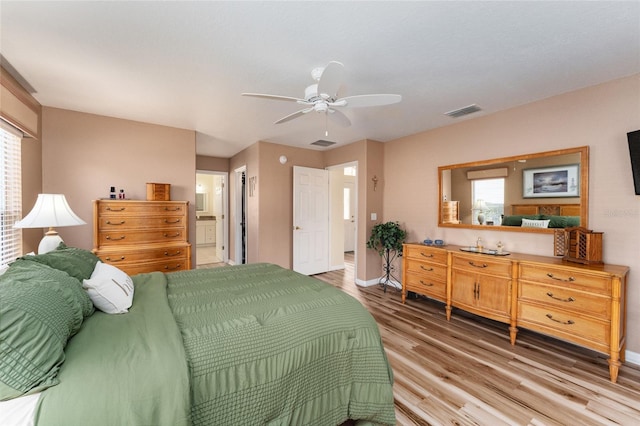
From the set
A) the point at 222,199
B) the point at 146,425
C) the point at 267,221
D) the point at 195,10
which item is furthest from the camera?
the point at 222,199

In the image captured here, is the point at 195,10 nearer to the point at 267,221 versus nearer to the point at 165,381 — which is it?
the point at 165,381

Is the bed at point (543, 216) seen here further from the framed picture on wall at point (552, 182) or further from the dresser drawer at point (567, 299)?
the dresser drawer at point (567, 299)

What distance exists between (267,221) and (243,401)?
3.64 metres

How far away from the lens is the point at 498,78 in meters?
2.43

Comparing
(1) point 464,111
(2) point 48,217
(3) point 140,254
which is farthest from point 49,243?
(1) point 464,111

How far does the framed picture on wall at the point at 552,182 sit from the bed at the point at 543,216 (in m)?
0.12

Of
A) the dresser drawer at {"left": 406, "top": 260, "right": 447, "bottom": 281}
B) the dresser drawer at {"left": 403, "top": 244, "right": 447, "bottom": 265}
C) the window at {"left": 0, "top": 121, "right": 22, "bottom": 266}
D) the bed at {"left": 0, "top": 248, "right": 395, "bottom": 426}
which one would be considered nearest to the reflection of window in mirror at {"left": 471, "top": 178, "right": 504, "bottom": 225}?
the dresser drawer at {"left": 403, "top": 244, "right": 447, "bottom": 265}

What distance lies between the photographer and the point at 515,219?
3.10 m

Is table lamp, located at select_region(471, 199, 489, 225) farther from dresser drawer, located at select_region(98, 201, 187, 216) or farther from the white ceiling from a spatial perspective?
dresser drawer, located at select_region(98, 201, 187, 216)

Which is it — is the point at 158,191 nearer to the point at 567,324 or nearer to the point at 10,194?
the point at 10,194

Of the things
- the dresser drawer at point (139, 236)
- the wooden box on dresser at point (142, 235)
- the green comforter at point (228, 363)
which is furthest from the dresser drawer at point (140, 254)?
the green comforter at point (228, 363)

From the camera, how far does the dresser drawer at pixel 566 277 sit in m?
2.17

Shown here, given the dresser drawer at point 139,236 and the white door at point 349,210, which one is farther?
the white door at point 349,210

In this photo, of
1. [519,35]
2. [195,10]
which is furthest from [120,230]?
[519,35]
